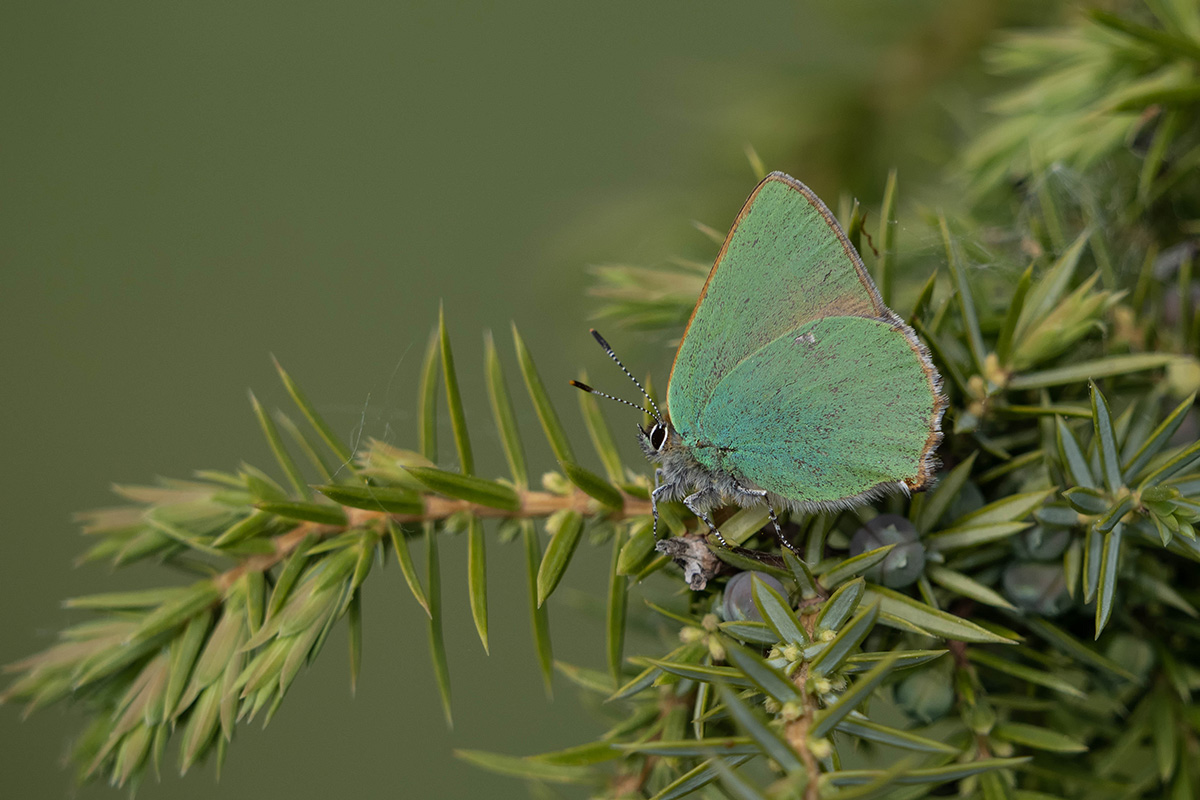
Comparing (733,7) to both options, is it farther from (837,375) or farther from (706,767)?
(706,767)

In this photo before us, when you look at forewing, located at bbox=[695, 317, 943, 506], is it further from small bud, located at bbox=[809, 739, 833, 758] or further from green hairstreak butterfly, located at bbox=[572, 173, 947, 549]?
small bud, located at bbox=[809, 739, 833, 758]

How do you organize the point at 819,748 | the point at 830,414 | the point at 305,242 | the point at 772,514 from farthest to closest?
the point at 305,242, the point at 830,414, the point at 772,514, the point at 819,748

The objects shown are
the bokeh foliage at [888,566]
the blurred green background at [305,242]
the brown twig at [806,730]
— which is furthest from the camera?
the blurred green background at [305,242]

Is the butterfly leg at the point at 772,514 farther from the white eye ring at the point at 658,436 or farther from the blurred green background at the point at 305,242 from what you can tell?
the blurred green background at the point at 305,242

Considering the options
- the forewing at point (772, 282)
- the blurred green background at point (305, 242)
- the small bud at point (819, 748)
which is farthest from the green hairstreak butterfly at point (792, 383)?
the blurred green background at point (305, 242)

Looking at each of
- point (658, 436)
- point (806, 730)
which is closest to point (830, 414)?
point (658, 436)

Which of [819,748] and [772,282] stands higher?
[772,282]

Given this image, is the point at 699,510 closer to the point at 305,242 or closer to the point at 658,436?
the point at 658,436

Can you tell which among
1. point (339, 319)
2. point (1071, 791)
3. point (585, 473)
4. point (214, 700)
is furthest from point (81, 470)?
point (1071, 791)
